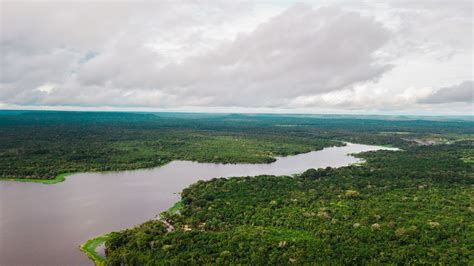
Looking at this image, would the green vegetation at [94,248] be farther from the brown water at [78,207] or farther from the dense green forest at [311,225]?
the dense green forest at [311,225]

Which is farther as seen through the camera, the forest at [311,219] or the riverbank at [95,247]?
the riverbank at [95,247]

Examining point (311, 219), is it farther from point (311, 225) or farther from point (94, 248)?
point (94, 248)

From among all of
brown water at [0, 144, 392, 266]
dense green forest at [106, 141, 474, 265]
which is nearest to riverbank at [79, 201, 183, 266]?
brown water at [0, 144, 392, 266]

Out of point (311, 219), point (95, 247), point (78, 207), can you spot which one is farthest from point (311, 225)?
point (78, 207)

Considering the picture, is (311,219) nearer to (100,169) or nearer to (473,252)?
(473,252)

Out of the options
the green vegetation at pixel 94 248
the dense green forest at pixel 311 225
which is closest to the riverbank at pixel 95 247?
the green vegetation at pixel 94 248
